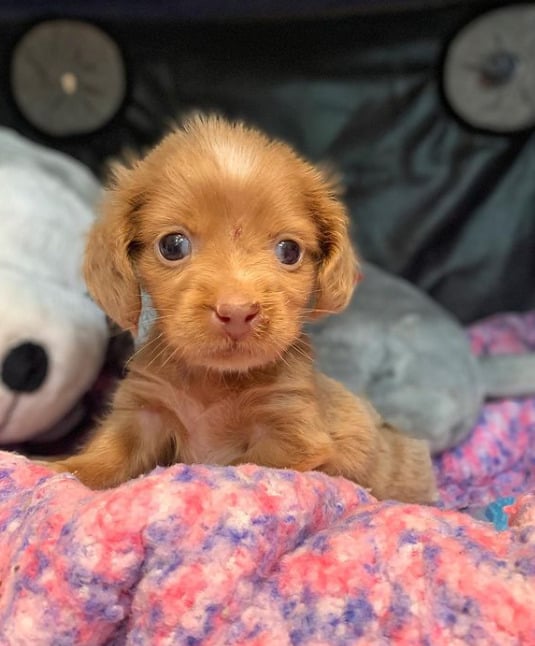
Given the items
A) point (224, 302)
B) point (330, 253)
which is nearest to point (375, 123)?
point (330, 253)

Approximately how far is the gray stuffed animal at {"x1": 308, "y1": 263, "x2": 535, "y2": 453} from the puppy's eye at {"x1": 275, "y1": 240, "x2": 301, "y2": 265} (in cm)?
86

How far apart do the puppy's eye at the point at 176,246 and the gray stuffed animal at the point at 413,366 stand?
97 cm

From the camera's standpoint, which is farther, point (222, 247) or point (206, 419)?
point (206, 419)

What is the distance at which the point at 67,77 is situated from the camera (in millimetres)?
2771

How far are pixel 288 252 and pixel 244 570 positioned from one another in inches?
24.7

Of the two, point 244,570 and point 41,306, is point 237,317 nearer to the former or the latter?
point 244,570

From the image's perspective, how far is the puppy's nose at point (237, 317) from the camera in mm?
1359

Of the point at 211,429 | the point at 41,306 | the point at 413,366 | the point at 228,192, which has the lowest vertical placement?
the point at 413,366

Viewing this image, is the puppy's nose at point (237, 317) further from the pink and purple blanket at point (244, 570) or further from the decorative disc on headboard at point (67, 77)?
the decorative disc on headboard at point (67, 77)

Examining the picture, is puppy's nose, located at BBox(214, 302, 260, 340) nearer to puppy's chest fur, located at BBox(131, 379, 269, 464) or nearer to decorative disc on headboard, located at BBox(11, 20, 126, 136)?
puppy's chest fur, located at BBox(131, 379, 269, 464)

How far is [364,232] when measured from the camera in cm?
306

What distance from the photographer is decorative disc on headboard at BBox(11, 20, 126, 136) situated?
273 centimetres

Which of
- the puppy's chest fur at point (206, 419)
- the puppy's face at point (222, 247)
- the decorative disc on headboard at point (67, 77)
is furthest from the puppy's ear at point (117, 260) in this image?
the decorative disc on headboard at point (67, 77)

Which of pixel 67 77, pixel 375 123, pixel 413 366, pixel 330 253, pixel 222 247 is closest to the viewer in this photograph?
pixel 222 247
